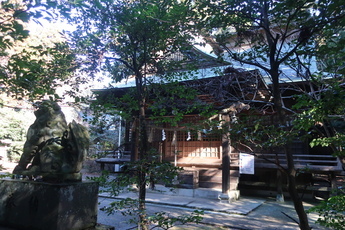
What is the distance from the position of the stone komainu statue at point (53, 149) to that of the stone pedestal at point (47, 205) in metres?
0.23

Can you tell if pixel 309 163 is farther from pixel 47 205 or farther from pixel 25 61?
pixel 25 61

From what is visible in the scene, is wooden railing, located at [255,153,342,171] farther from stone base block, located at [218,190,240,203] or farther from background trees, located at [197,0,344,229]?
background trees, located at [197,0,344,229]

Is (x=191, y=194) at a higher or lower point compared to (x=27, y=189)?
lower

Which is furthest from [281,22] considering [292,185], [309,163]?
[309,163]

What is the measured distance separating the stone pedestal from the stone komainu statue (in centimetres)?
23

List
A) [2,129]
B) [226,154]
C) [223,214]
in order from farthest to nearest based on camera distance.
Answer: [2,129] < [226,154] < [223,214]

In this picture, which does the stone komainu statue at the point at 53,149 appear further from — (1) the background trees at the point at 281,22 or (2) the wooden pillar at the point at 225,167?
(2) the wooden pillar at the point at 225,167

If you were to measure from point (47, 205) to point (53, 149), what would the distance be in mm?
913

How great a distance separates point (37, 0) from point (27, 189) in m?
2.87

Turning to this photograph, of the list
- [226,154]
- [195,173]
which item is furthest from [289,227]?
[195,173]

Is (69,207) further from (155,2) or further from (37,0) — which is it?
(155,2)

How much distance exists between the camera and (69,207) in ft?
12.2

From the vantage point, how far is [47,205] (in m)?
3.66

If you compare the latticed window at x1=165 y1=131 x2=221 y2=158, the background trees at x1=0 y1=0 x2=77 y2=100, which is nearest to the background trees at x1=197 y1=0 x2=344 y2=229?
the background trees at x1=0 y1=0 x2=77 y2=100
